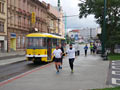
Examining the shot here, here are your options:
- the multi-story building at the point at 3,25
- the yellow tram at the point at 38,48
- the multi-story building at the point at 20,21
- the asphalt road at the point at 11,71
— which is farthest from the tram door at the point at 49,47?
the multi-story building at the point at 20,21

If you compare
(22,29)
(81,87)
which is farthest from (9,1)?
(81,87)

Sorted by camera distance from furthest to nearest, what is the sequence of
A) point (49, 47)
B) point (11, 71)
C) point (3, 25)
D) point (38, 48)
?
1. point (3, 25)
2. point (49, 47)
3. point (38, 48)
4. point (11, 71)

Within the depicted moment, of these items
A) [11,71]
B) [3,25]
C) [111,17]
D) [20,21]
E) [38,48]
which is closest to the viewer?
[11,71]

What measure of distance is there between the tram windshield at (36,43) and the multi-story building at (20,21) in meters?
19.7

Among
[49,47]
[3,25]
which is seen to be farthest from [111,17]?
[3,25]

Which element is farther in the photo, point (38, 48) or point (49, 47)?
point (49, 47)

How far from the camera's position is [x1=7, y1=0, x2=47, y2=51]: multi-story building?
1589 inches

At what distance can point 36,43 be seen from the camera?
1847cm

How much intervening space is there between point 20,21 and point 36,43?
27.3 meters

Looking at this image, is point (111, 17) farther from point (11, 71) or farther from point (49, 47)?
point (11, 71)

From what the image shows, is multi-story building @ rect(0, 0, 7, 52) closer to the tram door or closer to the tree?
the tree

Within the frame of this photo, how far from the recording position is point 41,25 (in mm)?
59250

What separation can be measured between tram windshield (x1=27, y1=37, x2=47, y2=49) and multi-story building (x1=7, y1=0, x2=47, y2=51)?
64.6 ft

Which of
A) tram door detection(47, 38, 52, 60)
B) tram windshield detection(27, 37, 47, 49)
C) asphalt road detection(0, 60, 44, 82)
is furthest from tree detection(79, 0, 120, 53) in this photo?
asphalt road detection(0, 60, 44, 82)
